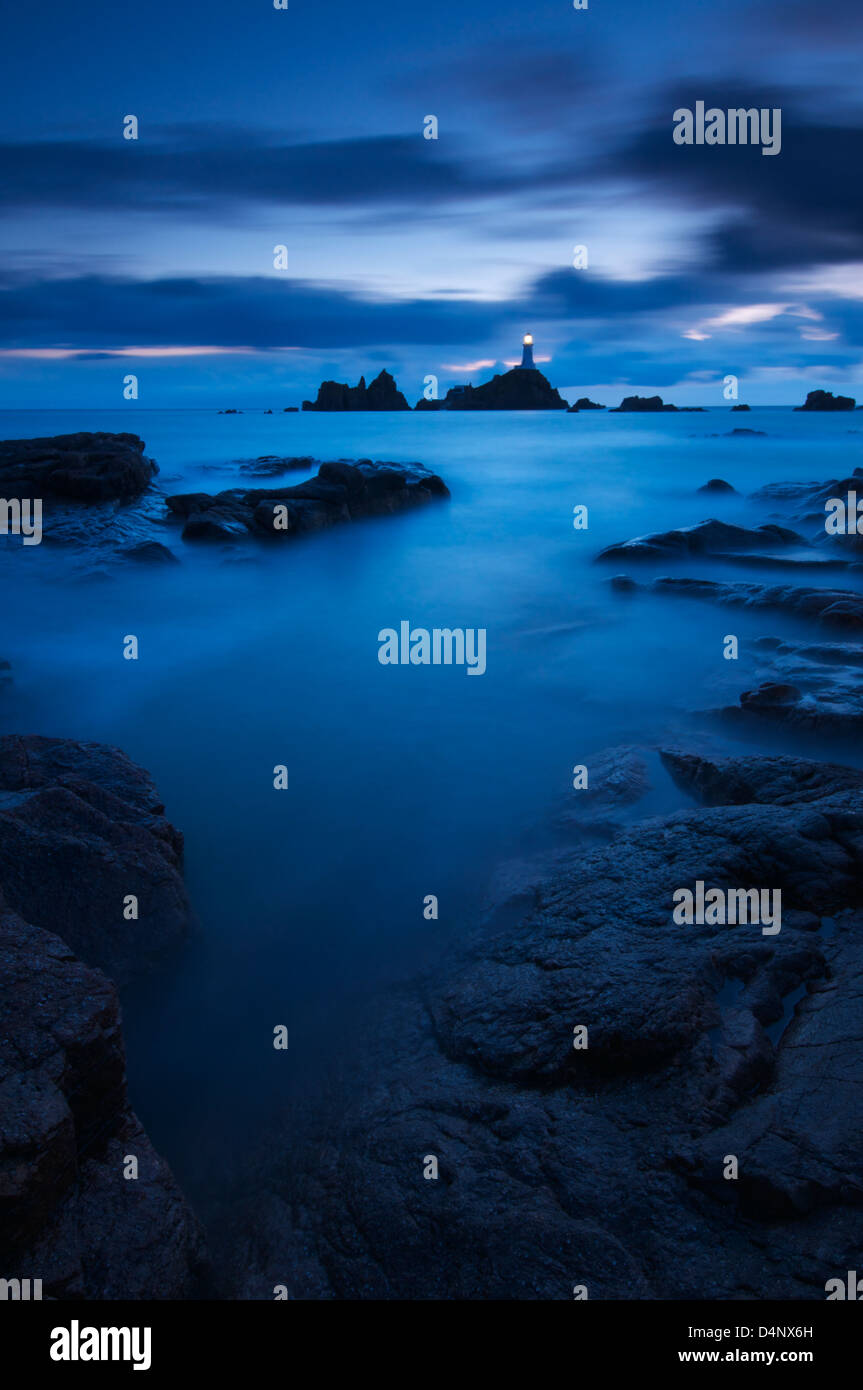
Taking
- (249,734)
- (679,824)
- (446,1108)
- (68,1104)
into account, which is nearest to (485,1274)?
(446,1108)

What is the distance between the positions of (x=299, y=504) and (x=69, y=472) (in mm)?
7268

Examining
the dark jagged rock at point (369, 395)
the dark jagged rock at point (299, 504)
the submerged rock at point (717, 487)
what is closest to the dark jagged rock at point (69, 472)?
the dark jagged rock at point (299, 504)

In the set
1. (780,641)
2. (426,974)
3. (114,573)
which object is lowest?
(426,974)

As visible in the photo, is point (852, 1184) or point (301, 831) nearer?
point (852, 1184)

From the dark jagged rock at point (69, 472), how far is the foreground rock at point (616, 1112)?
21648mm

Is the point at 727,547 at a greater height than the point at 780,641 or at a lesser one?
greater

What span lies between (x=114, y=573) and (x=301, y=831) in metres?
12.0

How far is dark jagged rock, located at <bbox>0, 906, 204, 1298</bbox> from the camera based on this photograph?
9.25 ft

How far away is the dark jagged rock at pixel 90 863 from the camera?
4.80 metres

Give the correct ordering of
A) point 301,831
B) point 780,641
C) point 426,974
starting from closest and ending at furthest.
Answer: point 426,974, point 301,831, point 780,641

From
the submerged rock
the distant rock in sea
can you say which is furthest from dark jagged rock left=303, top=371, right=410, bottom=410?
the submerged rock

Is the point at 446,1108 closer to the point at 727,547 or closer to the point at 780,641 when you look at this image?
the point at 780,641

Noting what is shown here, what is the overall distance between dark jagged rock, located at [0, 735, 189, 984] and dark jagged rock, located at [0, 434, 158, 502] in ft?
61.6
